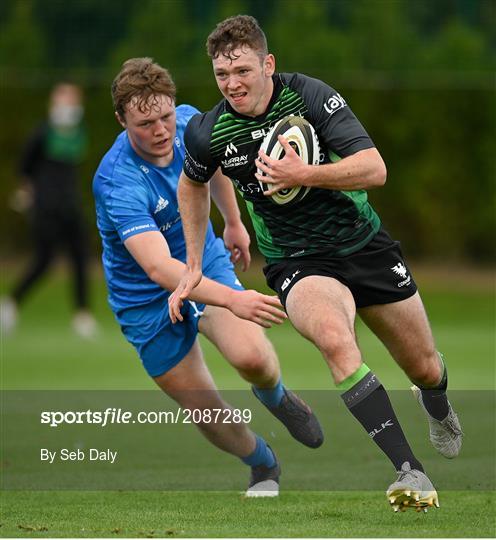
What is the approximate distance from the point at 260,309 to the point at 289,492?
1405 millimetres

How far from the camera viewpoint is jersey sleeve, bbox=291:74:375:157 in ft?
18.7

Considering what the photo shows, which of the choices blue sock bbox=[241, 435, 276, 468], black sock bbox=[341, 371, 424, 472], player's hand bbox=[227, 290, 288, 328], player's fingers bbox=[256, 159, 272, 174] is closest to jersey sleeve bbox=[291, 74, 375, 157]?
player's fingers bbox=[256, 159, 272, 174]

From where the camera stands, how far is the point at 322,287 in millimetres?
5734

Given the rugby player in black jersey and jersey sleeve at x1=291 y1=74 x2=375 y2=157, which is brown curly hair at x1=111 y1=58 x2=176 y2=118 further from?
jersey sleeve at x1=291 y1=74 x2=375 y2=157

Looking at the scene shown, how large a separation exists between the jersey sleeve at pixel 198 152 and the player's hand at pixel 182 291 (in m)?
0.45

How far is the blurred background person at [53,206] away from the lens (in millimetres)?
14672

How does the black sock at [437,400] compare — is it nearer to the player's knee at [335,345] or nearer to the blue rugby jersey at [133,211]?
the player's knee at [335,345]

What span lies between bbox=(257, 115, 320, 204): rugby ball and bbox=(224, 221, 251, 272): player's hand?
1159 mm

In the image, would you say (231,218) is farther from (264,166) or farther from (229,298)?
(264,166)

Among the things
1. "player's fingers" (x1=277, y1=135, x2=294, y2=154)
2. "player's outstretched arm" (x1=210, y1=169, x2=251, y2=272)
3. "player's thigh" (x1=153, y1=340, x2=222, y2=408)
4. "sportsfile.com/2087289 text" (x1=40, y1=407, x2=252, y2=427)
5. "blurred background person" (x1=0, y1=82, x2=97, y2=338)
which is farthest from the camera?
"blurred background person" (x1=0, y1=82, x2=97, y2=338)

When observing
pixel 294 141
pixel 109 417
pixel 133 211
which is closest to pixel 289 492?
pixel 133 211

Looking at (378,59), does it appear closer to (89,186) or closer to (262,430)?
(89,186)

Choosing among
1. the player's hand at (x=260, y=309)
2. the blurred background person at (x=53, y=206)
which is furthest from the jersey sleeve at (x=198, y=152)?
the blurred background person at (x=53, y=206)

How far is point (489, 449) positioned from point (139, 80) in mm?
3294
